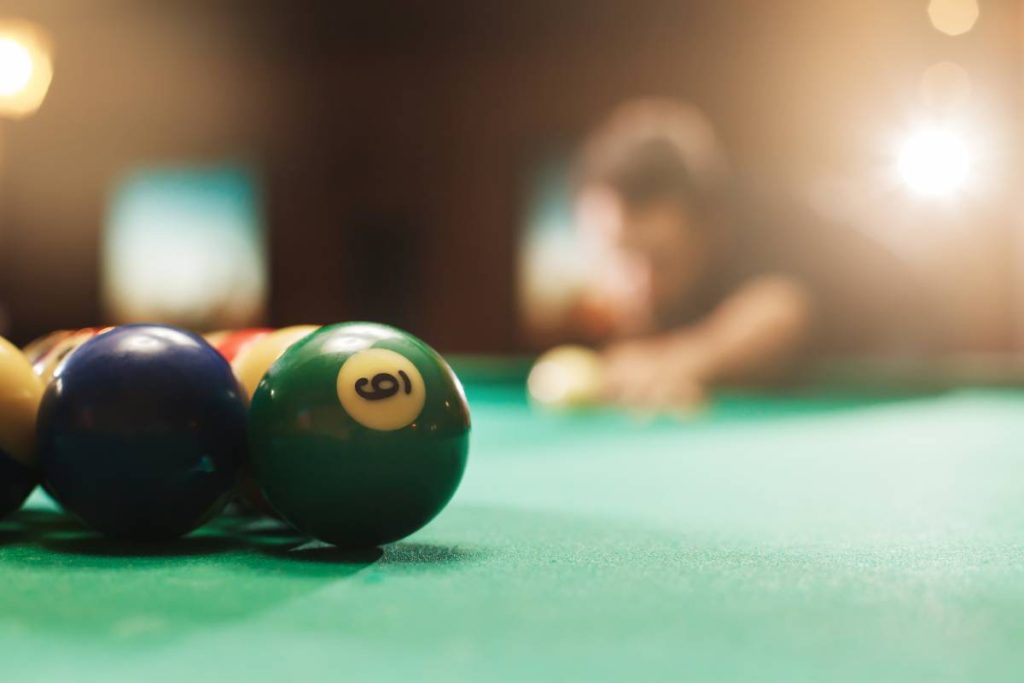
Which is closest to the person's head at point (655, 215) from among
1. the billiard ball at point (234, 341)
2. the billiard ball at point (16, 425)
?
the billiard ball at point (234, 341)

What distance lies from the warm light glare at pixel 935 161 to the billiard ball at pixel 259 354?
9363 millimetres

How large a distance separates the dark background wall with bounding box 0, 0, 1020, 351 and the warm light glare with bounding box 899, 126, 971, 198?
303 mm

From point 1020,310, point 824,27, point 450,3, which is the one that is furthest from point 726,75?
point 1020,310

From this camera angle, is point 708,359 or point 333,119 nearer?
point 708,359

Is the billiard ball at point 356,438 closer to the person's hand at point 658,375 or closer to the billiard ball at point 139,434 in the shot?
the billiard ball at point 139,434

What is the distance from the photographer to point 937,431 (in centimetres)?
445

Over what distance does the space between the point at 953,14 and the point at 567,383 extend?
18.8 ft

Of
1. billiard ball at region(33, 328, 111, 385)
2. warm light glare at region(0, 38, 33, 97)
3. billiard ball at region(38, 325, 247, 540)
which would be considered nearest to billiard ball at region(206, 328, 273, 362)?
billiard ball at region(33, 328, 111, 385)

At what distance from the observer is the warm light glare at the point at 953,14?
8797mm

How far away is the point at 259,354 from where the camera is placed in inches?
87.4

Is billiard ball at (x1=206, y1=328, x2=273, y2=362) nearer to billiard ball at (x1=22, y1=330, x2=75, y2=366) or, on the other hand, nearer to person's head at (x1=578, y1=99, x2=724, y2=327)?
billiard ball at (x1=22, y1=330, x2=75, y2=366)

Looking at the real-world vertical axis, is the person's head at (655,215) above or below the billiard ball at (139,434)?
above

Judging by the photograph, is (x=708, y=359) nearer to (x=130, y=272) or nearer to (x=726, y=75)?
(x=726, y=75)

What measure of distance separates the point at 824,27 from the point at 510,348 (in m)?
4.23
